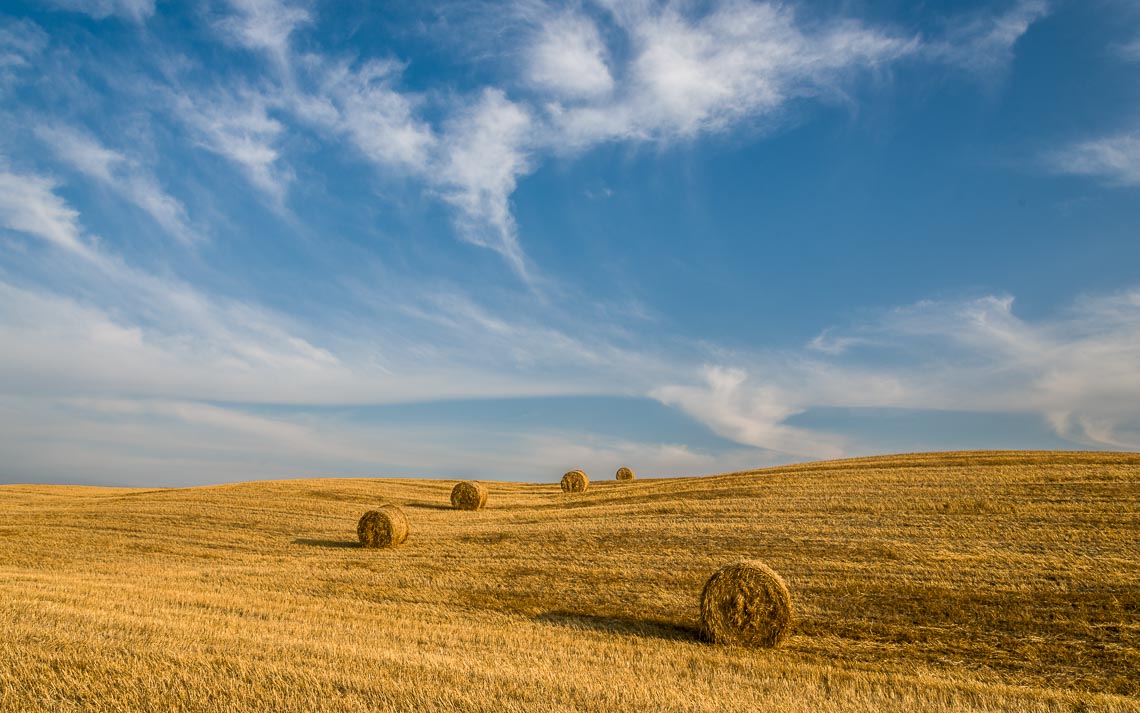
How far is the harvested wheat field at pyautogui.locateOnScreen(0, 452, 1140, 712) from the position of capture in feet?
26.1

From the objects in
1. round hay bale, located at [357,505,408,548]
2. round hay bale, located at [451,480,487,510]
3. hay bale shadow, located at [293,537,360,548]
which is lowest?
hay bale shadow, located at [293,537,360,548]

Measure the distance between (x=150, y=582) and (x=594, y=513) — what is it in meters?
16.8

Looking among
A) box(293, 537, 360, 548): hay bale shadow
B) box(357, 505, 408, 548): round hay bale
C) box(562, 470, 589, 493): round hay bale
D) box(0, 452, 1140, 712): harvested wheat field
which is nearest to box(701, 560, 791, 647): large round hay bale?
box(0, 452, 1140, 712): harvested wheat field

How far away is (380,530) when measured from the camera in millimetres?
22938

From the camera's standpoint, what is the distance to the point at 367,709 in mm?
6754

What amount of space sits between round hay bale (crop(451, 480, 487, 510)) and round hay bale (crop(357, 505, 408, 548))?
10264mm

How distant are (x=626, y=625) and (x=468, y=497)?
21.3 meters

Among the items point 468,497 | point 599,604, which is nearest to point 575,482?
point 468,497

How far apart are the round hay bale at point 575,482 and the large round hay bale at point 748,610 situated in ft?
95.6

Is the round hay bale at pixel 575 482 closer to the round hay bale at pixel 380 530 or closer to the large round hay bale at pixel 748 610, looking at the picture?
the round hay bale at pixel 380 530

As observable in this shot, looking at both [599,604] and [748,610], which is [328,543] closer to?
[599,604]

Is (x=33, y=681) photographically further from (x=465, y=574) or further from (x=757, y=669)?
(x=465, y=574)

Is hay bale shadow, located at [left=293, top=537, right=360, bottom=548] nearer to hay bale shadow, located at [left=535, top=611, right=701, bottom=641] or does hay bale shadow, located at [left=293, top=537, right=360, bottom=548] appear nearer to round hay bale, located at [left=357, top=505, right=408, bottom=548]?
round hay bale, located at [left=357, top=505, right=408, bottom=548]

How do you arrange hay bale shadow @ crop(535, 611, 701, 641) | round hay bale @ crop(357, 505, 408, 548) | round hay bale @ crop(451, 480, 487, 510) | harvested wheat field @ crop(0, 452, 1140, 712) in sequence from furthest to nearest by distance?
1. round hay bale @ crop(451, 480, 487, 510)
2. round hay bale @ crop(357, 505, 408, 548)
3. hay bale shadow @ crop(535, 611, 701, 641)
4. harvested wheat field @ crop(0, 452, 1140, 712)
